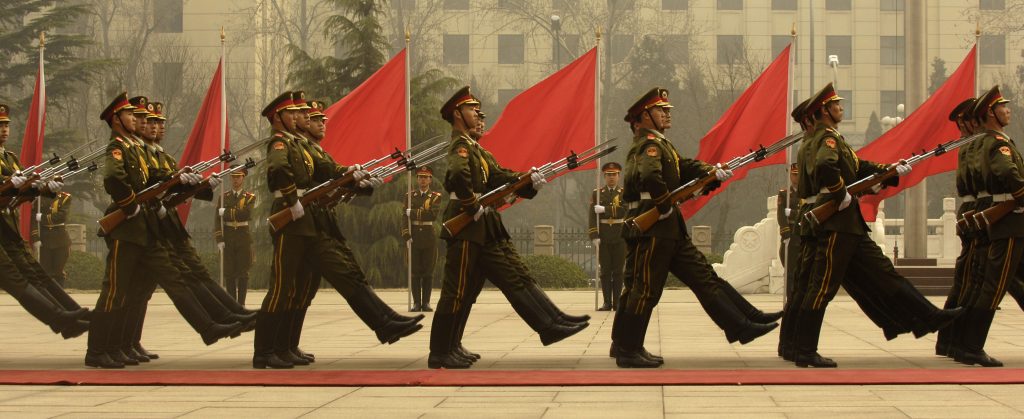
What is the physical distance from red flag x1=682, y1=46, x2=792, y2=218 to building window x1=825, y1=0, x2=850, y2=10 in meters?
53.3

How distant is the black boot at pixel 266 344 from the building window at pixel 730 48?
143 feet

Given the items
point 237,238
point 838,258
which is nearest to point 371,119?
point 237,238

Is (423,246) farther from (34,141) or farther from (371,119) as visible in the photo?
(34,141)

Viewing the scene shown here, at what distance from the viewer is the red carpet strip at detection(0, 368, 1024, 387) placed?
968 cm

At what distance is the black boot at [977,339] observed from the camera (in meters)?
10.7

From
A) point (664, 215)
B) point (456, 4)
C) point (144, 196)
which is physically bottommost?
point (664, 215)

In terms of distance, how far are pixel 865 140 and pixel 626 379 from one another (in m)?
57.9

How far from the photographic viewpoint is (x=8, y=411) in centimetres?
856

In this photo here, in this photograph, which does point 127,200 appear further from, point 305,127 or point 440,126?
point 440,126

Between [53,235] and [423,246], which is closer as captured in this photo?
[423,246]

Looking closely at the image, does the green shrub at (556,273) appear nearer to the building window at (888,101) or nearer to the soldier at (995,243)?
the soldier at (995,243)

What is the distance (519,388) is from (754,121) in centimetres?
787

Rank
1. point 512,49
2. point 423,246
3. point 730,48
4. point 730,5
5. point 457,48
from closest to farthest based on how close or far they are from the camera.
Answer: point 423,246
point 730,48
point 457,48
point 512,49
point 730,5

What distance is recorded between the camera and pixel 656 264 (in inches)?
423
